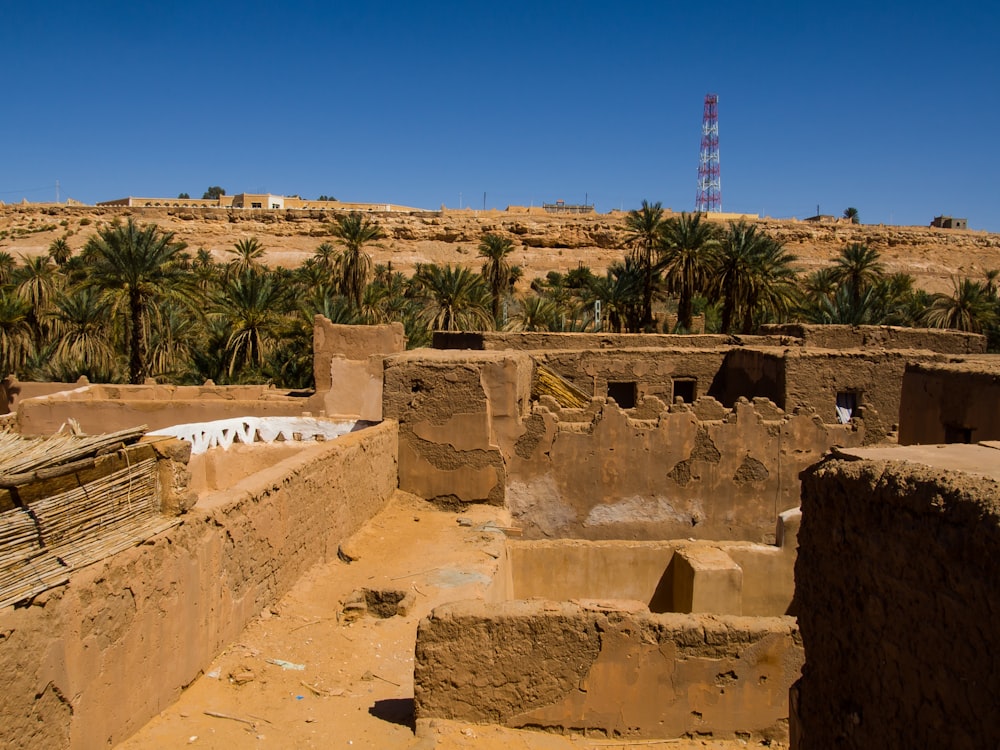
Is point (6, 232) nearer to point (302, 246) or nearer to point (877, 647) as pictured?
point (302, 246)

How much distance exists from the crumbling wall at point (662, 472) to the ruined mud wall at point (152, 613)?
151 inches

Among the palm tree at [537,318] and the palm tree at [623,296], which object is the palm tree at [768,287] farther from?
the palm tree at [537,318]

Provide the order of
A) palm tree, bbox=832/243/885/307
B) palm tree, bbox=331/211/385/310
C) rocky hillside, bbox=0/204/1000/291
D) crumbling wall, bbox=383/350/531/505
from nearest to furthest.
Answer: crumbling wall, bbox=383/350/531/505 < palm tree, bbox=331/211/385/310 < palm tree, bbox=832/243/885/307 < rocky hillside, bbox=0/204/1000/291

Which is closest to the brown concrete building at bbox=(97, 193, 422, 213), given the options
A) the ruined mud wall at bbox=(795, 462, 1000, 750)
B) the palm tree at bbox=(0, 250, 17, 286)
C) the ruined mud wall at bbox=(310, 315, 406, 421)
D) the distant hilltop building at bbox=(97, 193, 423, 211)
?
the distant hilltop building at bbox=(97, 193, 423, 211)

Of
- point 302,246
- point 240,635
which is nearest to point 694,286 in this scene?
point 240,635

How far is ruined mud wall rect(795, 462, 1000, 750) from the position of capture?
7.61 ft

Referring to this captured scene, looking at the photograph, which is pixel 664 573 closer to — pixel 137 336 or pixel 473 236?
pixel 137 336

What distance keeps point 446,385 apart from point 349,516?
228cm

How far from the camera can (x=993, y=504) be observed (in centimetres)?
229

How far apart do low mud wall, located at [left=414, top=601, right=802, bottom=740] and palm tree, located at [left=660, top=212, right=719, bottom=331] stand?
22.7m

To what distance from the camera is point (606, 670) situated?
4855 millimetres

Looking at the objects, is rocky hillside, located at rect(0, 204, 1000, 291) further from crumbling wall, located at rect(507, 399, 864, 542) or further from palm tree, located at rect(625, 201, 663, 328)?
crumbling wall, located at rect(507, 399, 864, 542)

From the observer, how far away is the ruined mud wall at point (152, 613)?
3.80 metres

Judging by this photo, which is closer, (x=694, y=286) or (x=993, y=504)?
(x=993, y=504)
